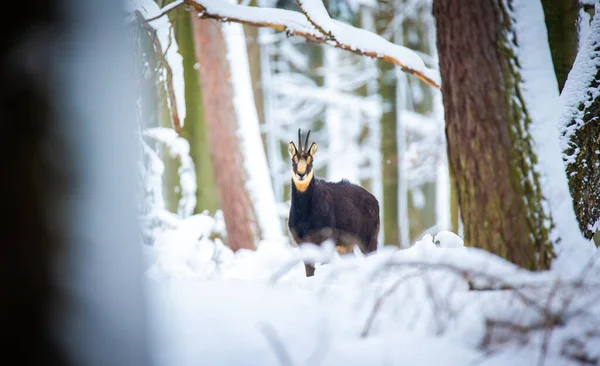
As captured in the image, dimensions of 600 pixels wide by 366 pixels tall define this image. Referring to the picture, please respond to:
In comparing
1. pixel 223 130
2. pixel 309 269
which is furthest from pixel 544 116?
pixel 223 130

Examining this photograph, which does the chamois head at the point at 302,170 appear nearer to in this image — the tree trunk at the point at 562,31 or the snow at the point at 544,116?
the tree trunk at the point at 562,31

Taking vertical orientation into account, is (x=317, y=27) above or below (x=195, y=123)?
above

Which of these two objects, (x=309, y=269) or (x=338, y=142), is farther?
(x=338, y=142)

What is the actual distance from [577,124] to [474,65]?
1746mm

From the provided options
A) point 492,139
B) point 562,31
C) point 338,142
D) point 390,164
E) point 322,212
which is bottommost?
point 322,212

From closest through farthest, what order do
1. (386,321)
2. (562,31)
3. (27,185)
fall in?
(27,185) → (386,321) → (562,31)

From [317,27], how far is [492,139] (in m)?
2.47

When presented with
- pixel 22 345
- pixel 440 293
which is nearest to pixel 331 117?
pixel 440 293

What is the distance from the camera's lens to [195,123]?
431 inches

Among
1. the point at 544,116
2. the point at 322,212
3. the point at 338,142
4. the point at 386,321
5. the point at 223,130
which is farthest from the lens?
the point at 338,142

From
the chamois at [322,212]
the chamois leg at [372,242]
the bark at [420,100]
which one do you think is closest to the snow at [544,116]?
the chamois at [322,212]

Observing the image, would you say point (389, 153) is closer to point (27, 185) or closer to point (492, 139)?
point (492, 139)

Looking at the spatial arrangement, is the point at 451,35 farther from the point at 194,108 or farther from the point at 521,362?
the point at 194,108

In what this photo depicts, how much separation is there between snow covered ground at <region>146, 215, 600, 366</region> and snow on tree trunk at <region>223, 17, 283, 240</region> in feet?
19.8
